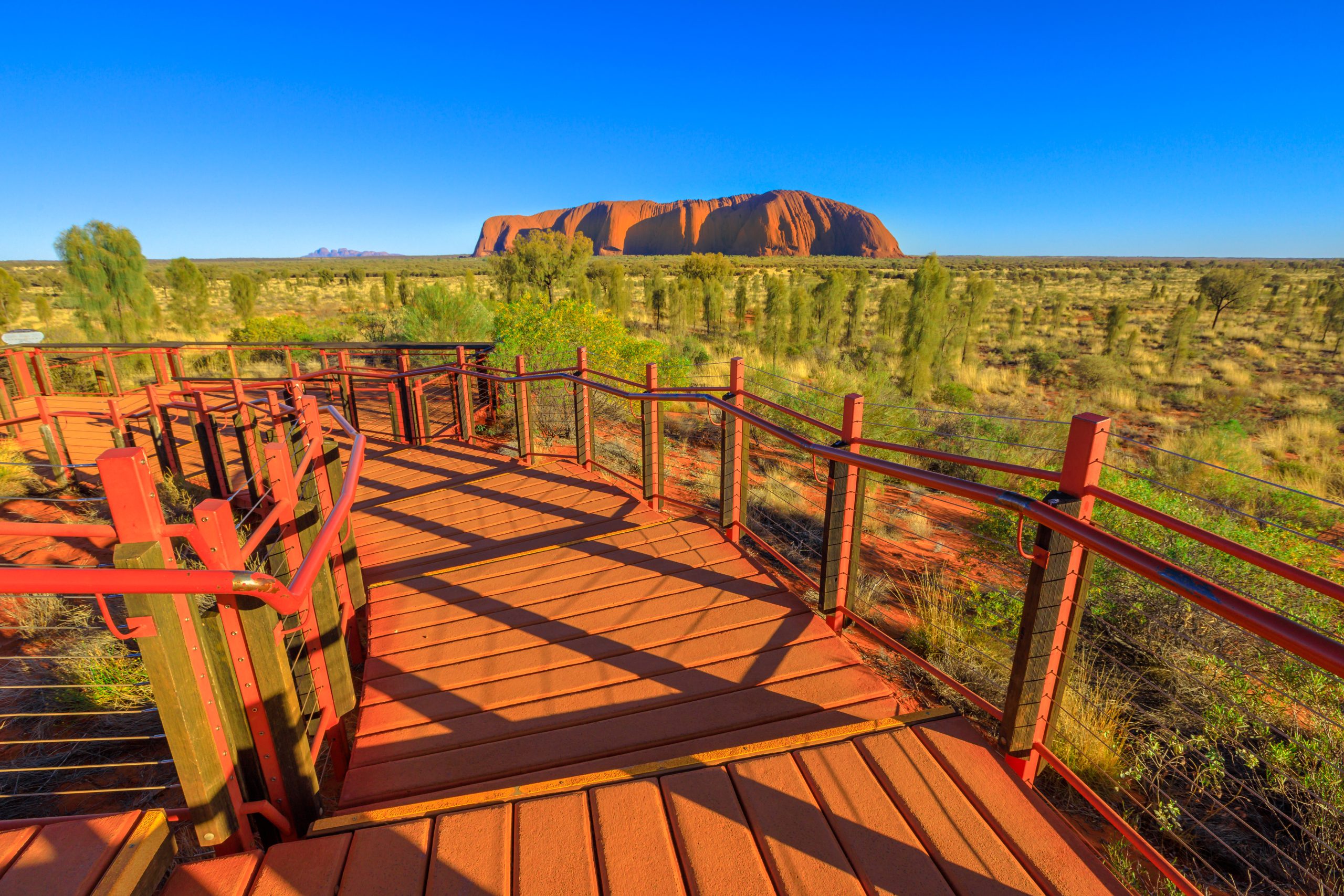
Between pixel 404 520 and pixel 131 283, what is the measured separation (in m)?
17.7

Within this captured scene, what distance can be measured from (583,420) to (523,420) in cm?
66

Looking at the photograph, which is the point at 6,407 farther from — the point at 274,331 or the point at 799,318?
the point at 799,318

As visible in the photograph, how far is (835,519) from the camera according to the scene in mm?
2846

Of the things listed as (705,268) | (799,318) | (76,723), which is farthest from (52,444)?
(705,268)

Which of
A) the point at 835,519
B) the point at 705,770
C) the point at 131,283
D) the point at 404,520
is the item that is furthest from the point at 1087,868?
the point at 131,283

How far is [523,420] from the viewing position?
5984 mm

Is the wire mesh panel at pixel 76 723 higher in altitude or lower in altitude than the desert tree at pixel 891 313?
lower

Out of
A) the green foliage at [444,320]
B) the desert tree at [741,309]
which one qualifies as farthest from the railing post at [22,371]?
the desert tree at [741,309]

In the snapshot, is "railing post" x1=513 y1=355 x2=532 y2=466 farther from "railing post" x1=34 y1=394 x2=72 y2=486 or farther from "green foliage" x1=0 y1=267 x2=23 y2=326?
"green foliage" x1=0 y1=267 x2=23 y2=326


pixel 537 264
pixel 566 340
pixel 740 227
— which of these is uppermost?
pixel 740 227

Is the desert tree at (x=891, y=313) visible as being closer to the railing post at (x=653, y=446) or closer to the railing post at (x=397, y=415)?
the railing post at (x=397, y=415)

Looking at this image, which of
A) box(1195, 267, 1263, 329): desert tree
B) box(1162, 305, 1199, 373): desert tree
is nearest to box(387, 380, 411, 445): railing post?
box(1162, 305, 1199, 373): desert tree

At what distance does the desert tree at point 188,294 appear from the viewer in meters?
18.6

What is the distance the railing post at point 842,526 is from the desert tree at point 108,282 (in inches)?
801
